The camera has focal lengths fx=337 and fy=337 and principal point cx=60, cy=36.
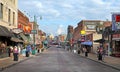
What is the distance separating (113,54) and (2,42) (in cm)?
1862

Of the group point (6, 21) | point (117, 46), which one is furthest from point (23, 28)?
point (117, 46)

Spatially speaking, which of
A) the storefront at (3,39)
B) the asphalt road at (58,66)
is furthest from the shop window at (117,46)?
the storefront at (3,39)

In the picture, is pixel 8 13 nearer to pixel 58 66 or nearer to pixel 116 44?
pixel 116 44

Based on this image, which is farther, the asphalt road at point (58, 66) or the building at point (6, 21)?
the building at point (6, 21)

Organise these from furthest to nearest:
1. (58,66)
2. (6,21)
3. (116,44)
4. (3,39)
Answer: (116,44) → (6,21) → (3,39) → (58,66)

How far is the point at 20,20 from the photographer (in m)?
74.3

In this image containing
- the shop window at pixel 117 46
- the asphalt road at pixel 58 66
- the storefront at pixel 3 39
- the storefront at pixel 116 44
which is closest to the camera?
the asphalt road at pixel 58 66

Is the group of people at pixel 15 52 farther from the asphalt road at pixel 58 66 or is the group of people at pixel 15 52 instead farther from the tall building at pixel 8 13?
the tall building at pixel 8 13

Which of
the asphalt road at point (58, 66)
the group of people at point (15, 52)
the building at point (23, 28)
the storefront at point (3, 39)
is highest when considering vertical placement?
the building at point (23, 28)

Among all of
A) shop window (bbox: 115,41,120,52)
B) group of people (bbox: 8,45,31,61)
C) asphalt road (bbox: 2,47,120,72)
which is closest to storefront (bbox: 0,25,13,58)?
group of people (bbox: 8,45,31,61)

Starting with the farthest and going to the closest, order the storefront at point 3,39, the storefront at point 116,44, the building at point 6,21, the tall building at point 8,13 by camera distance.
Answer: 1. the storefront at point 116,44
2. the tall building at point 8,13
3. the building at point 6,21
4. the storefront at point 3,39

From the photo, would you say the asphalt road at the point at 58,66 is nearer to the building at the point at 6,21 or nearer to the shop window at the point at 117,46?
the building at the point at 6,21

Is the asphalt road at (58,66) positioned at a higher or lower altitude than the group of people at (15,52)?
lower

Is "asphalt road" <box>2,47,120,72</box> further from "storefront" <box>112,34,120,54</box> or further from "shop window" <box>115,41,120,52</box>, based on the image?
"shop window" <box>115,41,120,52</box>
